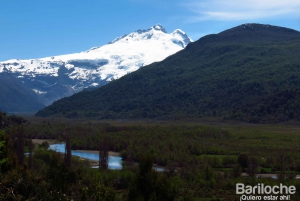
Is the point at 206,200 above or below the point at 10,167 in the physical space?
below

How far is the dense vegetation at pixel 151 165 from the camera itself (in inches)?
1503

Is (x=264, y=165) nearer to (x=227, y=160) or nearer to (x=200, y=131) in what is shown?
(x=227, y=160)

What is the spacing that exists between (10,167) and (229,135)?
75681mm

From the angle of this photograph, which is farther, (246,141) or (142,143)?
(246,141)

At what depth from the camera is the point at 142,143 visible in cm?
9625

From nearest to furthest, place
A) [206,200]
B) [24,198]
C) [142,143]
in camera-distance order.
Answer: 1. [24,198]
2. [206,200]
3. [142,143]

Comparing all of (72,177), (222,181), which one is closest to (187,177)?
(222,181)

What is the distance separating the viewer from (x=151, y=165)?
3912cm

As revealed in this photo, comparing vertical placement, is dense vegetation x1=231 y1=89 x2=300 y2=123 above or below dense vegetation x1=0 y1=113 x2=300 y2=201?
above

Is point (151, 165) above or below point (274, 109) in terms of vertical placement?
below

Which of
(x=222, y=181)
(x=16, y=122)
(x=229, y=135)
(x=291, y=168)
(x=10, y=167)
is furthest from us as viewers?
(x=16, y=122)

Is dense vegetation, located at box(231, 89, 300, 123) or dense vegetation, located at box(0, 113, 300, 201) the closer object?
dense vegetation, located at box(0, 113, 300, 201)

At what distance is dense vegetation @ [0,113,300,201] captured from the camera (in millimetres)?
38188

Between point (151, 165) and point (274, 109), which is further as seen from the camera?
point (274, 109)
